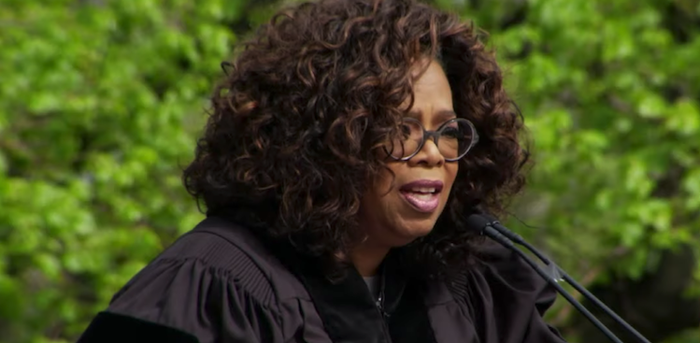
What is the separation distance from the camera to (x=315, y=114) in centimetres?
265

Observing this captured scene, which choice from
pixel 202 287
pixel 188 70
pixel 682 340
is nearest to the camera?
pixel 202 287

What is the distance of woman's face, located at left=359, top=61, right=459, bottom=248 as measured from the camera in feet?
8.70

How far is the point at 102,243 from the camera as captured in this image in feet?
19.8

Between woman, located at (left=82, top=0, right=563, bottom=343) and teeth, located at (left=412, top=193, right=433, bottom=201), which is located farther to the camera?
teeth, located at (left=412, top=193, right=433, bottom=201)

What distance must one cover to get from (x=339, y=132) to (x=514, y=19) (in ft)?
14.9

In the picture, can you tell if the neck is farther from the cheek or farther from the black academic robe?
the cheek

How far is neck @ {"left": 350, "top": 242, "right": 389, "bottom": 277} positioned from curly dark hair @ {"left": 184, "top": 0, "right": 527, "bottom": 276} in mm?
54

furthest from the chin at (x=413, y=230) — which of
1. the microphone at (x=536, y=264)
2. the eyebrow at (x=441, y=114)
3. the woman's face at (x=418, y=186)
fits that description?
the eyebrow at (x=441, y=114)

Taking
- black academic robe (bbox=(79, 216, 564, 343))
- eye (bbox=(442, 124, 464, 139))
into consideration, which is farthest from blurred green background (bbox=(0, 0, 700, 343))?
eye (bbox=(442, 124, 464, 139))

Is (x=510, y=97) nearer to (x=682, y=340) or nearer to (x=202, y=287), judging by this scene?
(x=202, y=287)

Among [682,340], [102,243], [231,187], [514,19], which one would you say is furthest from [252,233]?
[682,340]

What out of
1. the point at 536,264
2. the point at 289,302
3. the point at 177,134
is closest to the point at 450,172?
the point at 536,264

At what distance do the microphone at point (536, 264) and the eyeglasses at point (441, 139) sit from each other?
0.47 feet

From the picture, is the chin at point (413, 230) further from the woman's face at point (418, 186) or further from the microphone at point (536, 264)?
the microphone at point (536, 264)
